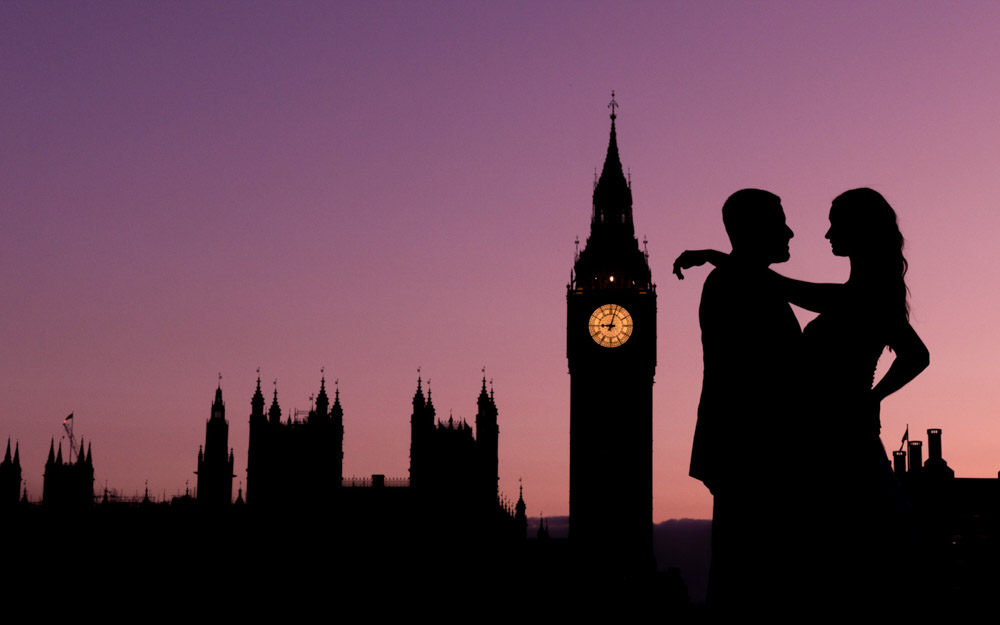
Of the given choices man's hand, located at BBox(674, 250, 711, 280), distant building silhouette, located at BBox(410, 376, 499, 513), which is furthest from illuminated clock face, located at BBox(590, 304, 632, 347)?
man's hand, located at BBox(674, 250, 711, 280)

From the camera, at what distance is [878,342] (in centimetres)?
758

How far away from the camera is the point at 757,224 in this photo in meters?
7.91

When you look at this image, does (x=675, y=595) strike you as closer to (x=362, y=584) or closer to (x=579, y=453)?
(x=579, y=453)

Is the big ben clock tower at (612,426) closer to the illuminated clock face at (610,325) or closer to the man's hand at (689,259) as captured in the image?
the illuminated clock face at (610,325)

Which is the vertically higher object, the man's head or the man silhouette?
the man's head

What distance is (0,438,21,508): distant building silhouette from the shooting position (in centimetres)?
12012

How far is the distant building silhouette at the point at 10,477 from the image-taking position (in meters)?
120

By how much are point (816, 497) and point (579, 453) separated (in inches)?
3672

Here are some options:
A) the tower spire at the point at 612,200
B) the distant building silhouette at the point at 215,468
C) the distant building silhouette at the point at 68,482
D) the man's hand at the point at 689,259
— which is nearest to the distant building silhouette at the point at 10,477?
the distant building silhouette at the point at 68,482

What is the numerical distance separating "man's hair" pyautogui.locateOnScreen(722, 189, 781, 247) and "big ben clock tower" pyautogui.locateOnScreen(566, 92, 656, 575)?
9104 centimetres

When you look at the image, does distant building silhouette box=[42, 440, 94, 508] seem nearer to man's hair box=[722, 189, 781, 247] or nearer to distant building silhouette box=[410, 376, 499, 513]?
distant building silhouette box=[410, 376, 499, 513]

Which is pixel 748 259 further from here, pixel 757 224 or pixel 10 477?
pixel 10 477

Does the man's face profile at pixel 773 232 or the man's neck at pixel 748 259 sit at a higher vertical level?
the man's face profile at pixel 773 232

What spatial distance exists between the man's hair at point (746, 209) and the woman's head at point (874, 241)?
0.42 meters
